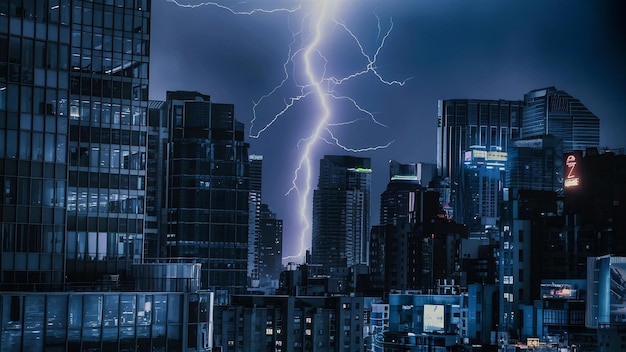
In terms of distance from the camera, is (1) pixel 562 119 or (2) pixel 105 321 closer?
(2) pixel 105 321

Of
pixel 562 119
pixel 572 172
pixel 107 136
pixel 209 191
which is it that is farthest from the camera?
pixel 562 119

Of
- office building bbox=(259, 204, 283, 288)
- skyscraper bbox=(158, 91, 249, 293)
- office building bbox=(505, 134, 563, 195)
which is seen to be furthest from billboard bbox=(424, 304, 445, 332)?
office building bbox=(505, 134, 563, 195)

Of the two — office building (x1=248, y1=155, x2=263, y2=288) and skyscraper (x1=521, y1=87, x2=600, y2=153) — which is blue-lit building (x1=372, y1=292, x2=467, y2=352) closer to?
office building (x1=248, y1=155, x2=263, y2=288)

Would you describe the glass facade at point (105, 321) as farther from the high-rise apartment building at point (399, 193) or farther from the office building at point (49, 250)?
the high-rise apartment building at point (399, 193)

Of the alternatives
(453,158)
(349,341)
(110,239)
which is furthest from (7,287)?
(453,158)

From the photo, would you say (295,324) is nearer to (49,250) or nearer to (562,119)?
(49,250)

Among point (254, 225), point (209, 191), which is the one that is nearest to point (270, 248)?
point (254, 225)

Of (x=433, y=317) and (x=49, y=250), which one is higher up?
A: (x=49, y=250)

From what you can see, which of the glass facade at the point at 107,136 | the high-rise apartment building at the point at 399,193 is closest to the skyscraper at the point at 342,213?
the high-rise apartment building at the point at 399,193
